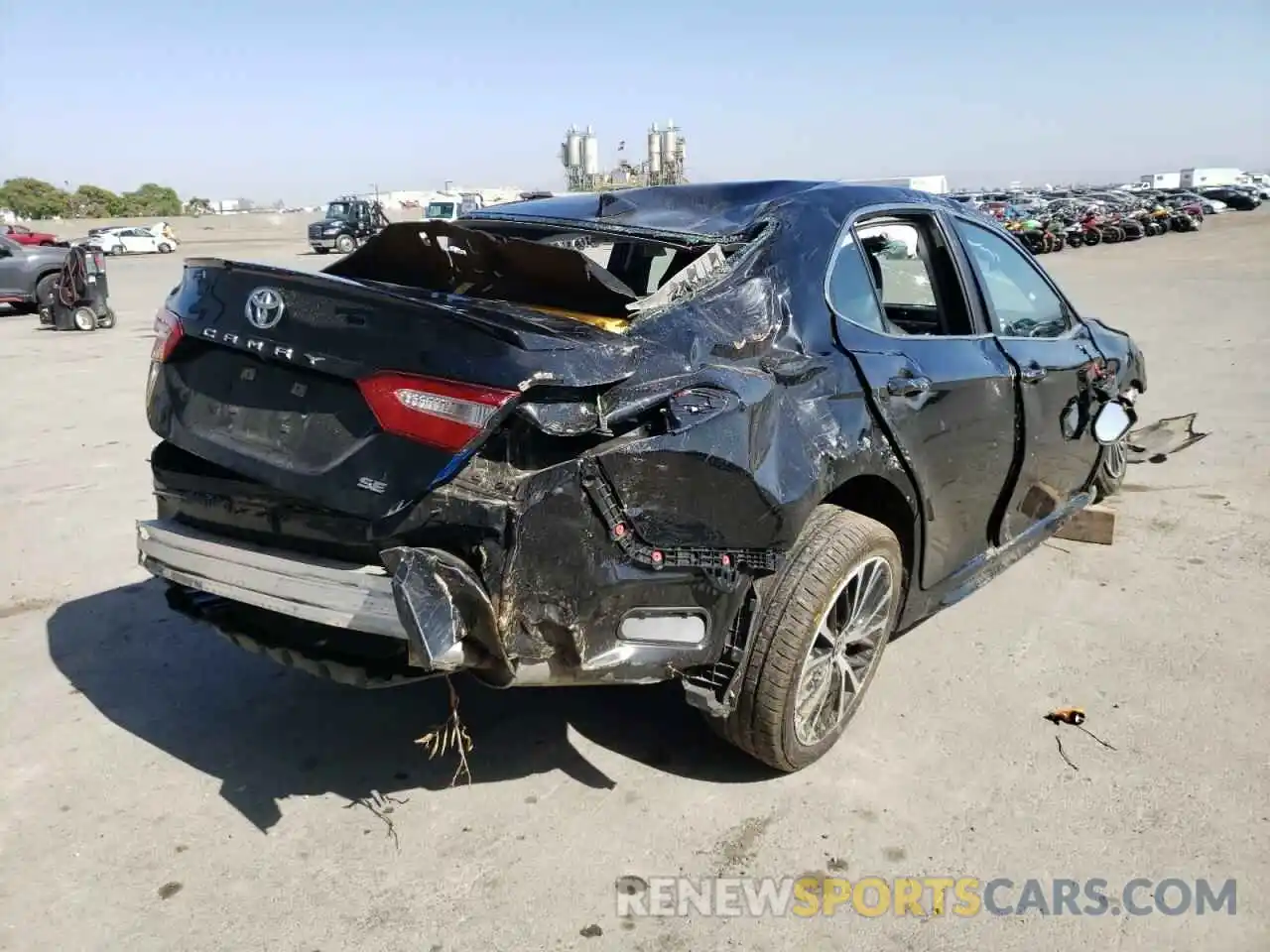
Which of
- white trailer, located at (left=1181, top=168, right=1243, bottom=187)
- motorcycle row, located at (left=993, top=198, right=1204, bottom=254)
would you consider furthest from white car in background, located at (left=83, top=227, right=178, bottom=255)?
white trailer, located at (left=1181, top=168, right=1243, bottom=187)

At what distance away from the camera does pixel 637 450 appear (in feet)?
8.27

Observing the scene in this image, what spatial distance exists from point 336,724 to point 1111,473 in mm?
4647

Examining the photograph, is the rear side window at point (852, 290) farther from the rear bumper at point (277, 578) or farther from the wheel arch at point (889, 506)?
the rear bumper at point (277, 578)

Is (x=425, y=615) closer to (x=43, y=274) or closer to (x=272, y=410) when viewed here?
(x=272, y=410)

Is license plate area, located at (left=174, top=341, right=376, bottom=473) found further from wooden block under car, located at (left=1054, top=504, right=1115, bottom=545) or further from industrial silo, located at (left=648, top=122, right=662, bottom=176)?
industrial silo, located at (left=648, top=122, right=662, bottom=176)

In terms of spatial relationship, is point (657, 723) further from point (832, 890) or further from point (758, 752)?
point (832, 890)

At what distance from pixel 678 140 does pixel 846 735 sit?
53351 mm

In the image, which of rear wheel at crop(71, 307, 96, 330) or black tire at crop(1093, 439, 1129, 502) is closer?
black tire at crop(1093, 439, 1129, 502)

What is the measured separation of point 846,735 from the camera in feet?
11.4

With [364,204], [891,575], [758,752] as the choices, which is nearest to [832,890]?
[758,752]

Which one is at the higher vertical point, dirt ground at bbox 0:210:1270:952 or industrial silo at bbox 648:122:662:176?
industrial silo at bbox 648:122:662:176

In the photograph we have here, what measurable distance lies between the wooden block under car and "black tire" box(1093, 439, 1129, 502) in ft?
0.61

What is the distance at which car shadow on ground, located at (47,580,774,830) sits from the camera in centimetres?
323

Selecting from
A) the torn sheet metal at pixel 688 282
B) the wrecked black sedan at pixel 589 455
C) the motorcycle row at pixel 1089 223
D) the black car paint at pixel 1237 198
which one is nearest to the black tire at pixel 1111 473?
the wrecked black sedan at pixel 589 455
